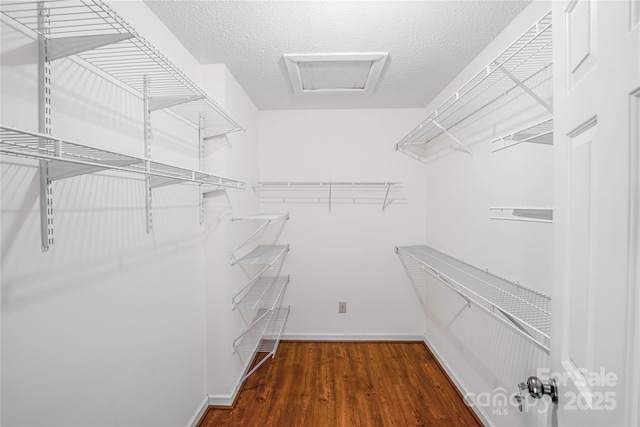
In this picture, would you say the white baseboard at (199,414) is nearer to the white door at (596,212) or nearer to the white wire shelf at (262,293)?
the white wire shelf at (262,293)

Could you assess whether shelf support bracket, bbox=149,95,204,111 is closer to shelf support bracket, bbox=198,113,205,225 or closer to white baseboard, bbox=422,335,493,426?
shelf support bracket, bbox=198,113,205,225

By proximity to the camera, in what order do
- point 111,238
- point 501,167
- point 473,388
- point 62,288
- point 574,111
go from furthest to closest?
1. point 473,388
2. point 501,167
3. point 111,238
4. point 62,288
5. point 574,111

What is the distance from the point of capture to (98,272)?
1.03m

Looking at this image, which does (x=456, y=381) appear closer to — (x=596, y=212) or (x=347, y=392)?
(x=347, y=392)

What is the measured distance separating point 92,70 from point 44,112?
0.29 metres

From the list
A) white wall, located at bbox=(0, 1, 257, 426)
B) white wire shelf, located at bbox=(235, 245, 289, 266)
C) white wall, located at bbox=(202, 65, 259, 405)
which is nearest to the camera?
white wall, located at bbox=(0, 1, 257, 426)

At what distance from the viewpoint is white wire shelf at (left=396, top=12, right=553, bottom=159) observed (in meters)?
1.06

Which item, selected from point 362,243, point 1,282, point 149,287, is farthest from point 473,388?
point 1,282

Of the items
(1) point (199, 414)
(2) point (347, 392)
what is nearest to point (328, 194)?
(2) point (347, 392)

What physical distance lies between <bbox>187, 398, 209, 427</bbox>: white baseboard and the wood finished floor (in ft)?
0.15

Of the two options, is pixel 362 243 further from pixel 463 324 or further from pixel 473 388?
pixel 473 388

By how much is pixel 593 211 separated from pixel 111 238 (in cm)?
146

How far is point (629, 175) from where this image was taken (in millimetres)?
452

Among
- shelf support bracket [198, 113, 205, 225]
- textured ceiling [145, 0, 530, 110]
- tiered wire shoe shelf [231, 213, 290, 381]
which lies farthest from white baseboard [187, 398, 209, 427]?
textured ceiling [145, 0, 530, 110]
